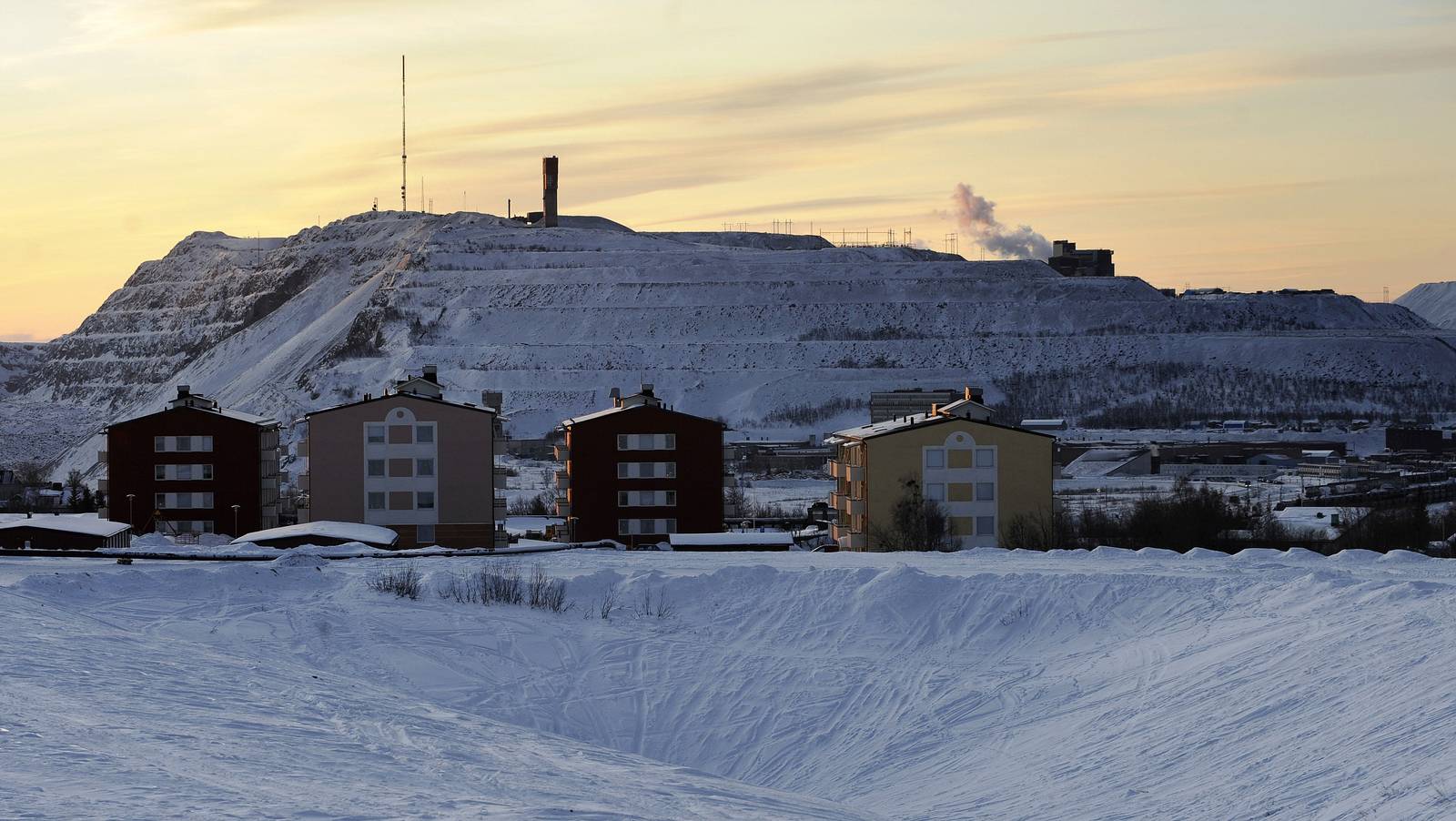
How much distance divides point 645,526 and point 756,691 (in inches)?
1295

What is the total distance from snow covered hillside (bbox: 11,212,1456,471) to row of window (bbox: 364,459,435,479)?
71.8m

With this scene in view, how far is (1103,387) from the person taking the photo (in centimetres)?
14412

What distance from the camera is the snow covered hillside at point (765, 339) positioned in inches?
5586

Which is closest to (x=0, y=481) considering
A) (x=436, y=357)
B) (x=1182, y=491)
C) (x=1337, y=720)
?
(x=436, y=357)

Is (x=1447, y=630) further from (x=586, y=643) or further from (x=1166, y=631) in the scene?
(x=586, y=643)

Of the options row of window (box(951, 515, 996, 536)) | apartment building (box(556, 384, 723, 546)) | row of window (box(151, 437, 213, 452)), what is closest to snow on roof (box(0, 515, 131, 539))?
row of window (box(151, 437, 213, 452))

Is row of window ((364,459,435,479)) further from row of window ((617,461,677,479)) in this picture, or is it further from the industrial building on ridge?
the industrial building on ridge

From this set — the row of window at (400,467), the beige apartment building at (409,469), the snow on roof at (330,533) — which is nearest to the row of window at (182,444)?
the beige apartment building at (409,469)

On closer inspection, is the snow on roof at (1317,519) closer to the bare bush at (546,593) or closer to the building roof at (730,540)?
the building roof at (730,540)

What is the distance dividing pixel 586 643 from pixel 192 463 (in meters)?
36.7

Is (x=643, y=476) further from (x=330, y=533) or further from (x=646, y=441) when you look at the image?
(x=330, y=533)

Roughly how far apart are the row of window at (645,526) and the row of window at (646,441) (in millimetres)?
2660

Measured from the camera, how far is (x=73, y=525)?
49406 millimetres

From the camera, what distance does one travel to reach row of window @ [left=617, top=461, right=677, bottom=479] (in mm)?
58188
